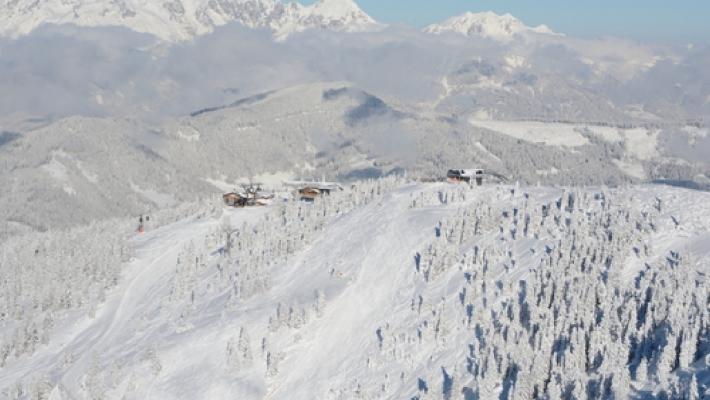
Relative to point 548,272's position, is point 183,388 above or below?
below

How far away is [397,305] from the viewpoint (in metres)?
84.4

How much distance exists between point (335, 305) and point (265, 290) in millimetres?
13272

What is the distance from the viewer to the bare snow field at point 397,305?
206 feet

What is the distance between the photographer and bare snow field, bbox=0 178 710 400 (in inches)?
2475

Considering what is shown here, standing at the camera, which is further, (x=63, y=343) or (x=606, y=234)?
(x=63, y=343)

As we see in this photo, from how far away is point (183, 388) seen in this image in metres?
80.0

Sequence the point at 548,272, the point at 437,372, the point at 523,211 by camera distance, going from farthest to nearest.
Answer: the point at 523,211 → the point at 548,272 → the point at 437,372

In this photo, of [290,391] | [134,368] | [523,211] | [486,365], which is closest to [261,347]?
[290,391]

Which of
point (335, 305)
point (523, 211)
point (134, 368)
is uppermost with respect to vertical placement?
point (523, 211)

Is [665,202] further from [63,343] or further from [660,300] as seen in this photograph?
[63,343]

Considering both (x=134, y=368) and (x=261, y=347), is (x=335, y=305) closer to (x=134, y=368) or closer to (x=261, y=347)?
(x=261, y=347)

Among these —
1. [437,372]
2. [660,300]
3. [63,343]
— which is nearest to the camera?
[660,300]

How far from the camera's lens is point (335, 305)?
3450 inches

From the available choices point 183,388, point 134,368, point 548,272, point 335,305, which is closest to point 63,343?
point 134,368
